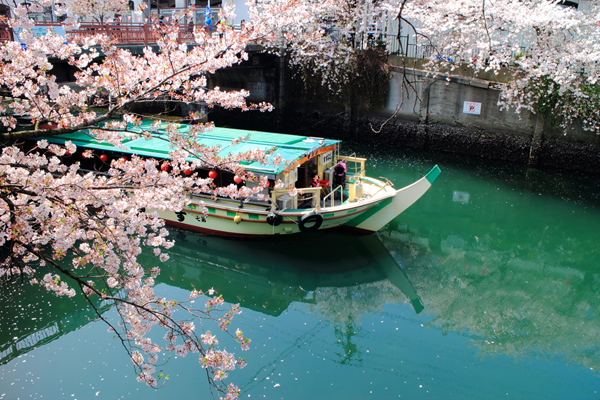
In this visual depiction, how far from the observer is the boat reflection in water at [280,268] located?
9.12 metres

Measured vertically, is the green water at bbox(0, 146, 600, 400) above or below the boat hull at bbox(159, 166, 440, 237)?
below

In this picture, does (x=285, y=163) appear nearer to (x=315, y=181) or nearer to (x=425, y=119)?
(x=315, y=181)

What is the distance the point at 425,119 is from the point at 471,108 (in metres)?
1.83

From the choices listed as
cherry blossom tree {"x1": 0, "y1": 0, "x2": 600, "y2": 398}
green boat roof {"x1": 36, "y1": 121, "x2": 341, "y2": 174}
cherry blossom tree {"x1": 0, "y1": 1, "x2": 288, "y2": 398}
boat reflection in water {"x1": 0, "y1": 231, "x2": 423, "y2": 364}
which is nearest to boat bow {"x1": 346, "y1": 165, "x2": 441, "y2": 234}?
boat reflection in water {"x1": 0, "y1": 231, "x2": 423, "y2": 364}

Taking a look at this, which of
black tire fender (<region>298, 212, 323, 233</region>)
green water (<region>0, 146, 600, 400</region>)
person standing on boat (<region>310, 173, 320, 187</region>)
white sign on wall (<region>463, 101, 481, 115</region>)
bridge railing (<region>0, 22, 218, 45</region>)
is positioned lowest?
green water (<region>0, 146, 600, 400</region>)

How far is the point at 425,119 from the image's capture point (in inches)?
728

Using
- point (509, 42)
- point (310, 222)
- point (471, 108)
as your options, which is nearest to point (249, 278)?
point (310, 222)

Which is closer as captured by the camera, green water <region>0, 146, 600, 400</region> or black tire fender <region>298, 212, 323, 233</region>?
green water <region>0, 146, 600, 400</region>

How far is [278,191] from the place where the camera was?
33.7 feet

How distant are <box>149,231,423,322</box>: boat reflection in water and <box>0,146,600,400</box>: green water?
4 centimetres

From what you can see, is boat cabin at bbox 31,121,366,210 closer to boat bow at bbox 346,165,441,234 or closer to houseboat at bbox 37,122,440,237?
houseboat at bbox 37,122,440,237

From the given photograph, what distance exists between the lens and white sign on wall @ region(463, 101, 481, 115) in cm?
1725

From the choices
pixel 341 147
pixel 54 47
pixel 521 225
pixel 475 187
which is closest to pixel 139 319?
pixel 54 47

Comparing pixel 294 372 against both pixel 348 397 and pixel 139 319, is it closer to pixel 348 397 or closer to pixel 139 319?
pixel 348 397
